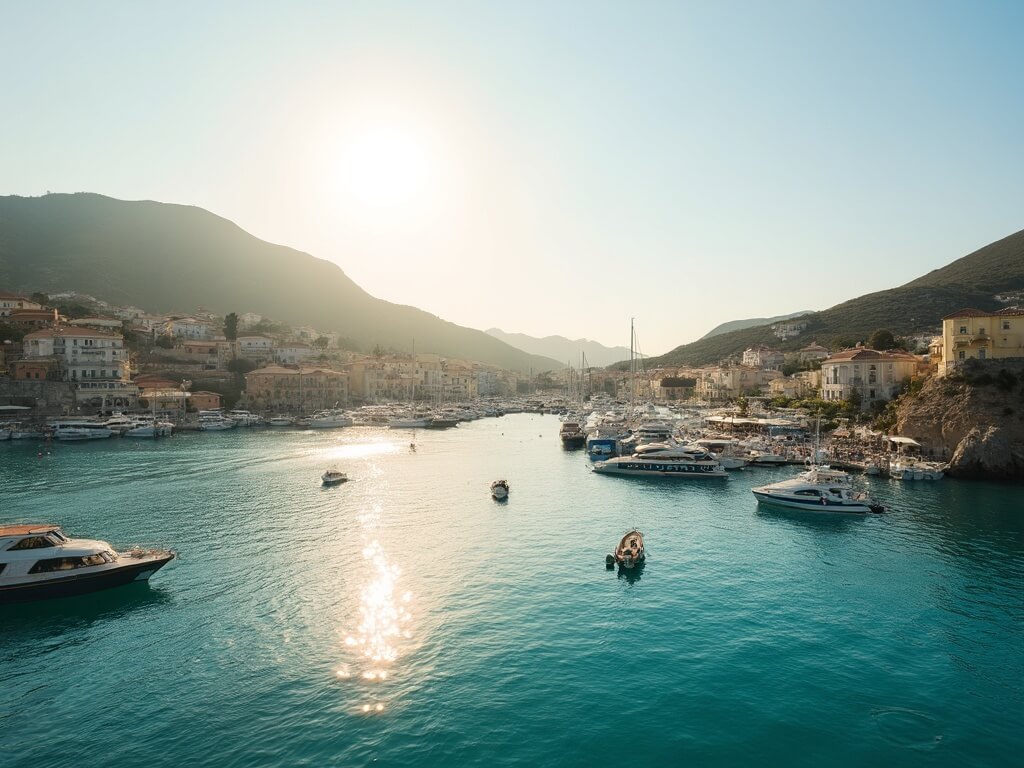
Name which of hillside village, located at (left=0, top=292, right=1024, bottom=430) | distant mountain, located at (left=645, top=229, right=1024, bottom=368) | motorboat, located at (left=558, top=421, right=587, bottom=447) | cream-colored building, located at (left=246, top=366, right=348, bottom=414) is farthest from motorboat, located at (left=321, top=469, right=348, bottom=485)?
distant mountain, located at (left=645, top=229, right=1024, bottom=368)

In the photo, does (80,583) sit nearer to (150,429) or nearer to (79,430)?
(150,429)

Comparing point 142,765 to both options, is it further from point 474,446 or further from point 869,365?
point 869,365

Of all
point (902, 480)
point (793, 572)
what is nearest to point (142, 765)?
point (793, 572)

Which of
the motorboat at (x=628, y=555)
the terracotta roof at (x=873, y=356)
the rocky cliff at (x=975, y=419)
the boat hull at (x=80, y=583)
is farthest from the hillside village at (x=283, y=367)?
the boat hull at (x=80, y=583)

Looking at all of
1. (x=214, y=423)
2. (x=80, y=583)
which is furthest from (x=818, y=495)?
(x=214, y=423)

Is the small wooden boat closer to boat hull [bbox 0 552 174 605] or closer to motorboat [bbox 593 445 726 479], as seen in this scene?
motorboat [bbox 593 445 726 479]

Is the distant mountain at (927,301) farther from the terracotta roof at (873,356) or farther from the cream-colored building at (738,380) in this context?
the terracotta roof at (873,356)
